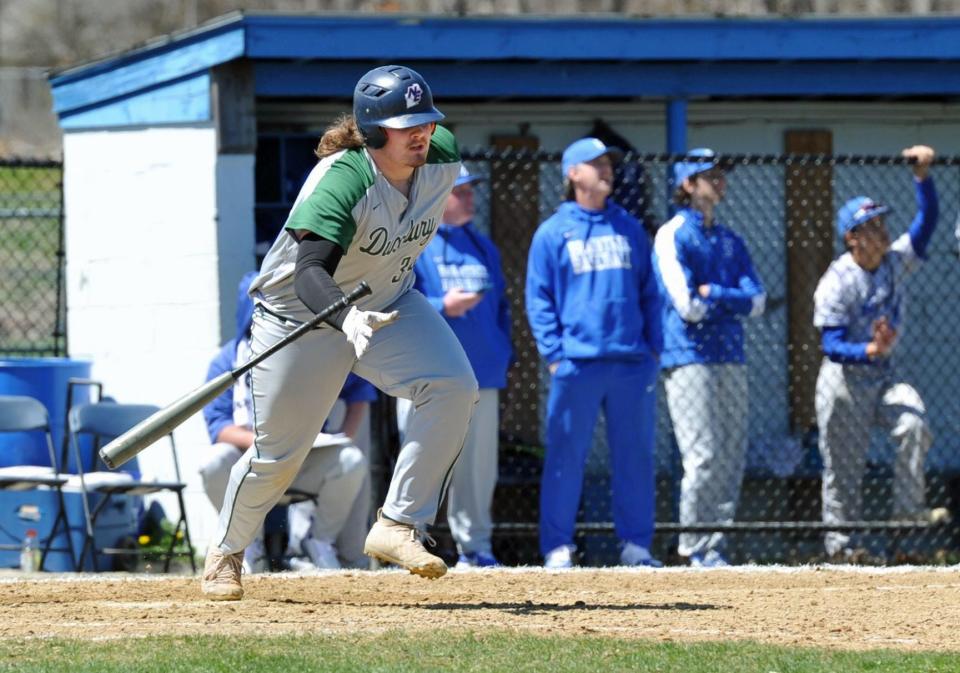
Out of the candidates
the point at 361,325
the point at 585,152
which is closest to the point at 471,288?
the point at 585,152

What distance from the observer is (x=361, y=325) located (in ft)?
18.7

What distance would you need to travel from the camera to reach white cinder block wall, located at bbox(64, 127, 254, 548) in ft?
33.4

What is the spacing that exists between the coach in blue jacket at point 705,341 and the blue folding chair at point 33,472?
350cm

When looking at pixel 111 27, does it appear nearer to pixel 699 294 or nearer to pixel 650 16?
pixel 650 16

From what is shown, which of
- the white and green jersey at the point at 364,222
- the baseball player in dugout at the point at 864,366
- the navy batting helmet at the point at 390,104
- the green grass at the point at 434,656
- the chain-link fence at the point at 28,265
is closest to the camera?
the green grass at the point at 434,656

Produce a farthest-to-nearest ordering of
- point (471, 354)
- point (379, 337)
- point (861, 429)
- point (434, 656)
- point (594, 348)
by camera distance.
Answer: point (861, 429) → point (471, 354) → point (594, 348) → point (379, 337) → point (434, 656)

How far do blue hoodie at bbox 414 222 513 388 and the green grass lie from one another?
347 cm

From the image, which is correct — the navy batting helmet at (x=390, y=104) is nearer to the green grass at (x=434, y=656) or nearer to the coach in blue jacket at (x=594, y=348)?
the green grass at (x=434, y=656)

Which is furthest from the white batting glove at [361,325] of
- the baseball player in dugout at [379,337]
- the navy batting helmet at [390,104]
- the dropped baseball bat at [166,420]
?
the navy batting helmet at [390,104]

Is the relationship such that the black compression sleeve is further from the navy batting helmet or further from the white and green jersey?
the navy batting helmet

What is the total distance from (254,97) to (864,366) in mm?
4113

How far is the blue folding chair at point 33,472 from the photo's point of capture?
9164 millimetres

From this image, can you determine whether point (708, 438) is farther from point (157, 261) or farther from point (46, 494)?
point (46, 494)

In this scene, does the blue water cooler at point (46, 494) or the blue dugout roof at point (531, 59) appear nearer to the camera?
the blue water cooler at point (46, 494)
